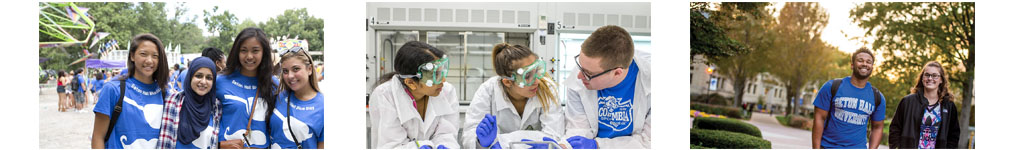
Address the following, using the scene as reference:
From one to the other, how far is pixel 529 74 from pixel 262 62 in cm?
153

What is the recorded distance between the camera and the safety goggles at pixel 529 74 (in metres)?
3.76

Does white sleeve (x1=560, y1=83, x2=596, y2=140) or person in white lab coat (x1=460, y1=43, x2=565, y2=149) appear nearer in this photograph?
person in white lab coat (x1=460, y1=43, x2=565, y2=149)

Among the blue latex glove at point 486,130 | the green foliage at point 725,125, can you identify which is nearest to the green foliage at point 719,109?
the green foliage at point 725,125

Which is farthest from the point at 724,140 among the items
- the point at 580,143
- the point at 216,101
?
the point at 216,101

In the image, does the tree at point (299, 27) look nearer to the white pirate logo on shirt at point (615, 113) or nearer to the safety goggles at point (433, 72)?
the safety goggles at point (433, 72)

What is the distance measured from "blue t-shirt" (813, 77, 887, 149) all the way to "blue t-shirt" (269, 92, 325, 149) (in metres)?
3.34

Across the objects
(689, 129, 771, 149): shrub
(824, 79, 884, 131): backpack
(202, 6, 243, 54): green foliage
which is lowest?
(689, 129, 771, 149): shrub

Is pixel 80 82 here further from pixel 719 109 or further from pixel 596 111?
pixel 719 109

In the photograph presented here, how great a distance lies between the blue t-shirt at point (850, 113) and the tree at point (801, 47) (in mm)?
147

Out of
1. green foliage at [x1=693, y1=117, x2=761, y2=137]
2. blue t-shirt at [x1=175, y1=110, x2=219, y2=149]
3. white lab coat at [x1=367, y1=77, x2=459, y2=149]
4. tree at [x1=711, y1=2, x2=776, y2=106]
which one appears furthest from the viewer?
green foliage at [x1=693, y1=117, x2=761, y2=137]

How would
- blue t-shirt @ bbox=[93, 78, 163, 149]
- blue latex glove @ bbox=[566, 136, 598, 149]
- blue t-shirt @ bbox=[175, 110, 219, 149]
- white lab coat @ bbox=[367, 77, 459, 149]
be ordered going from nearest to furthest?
blue t-shirt @ bbox=[93, 78, 163, 149]
blue t-shirt @ bbox=[175, 110, 219, 149]
white lab coat @ bbox=[367, 77, 459, 149]
blue latex glove @ bbox=[566, 136, 598, 149]

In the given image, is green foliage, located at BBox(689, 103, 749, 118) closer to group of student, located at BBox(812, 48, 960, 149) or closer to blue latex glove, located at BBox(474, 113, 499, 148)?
group of student, located at BBox(812, 48, 960, 149)

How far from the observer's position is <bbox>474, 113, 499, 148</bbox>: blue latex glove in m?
3.79

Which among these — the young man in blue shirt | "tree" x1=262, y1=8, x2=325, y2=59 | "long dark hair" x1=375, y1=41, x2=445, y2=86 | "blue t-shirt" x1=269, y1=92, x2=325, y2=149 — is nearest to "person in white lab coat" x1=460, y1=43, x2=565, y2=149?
"long dark hair" x1=375, y1=41, x2=445, y2=86
